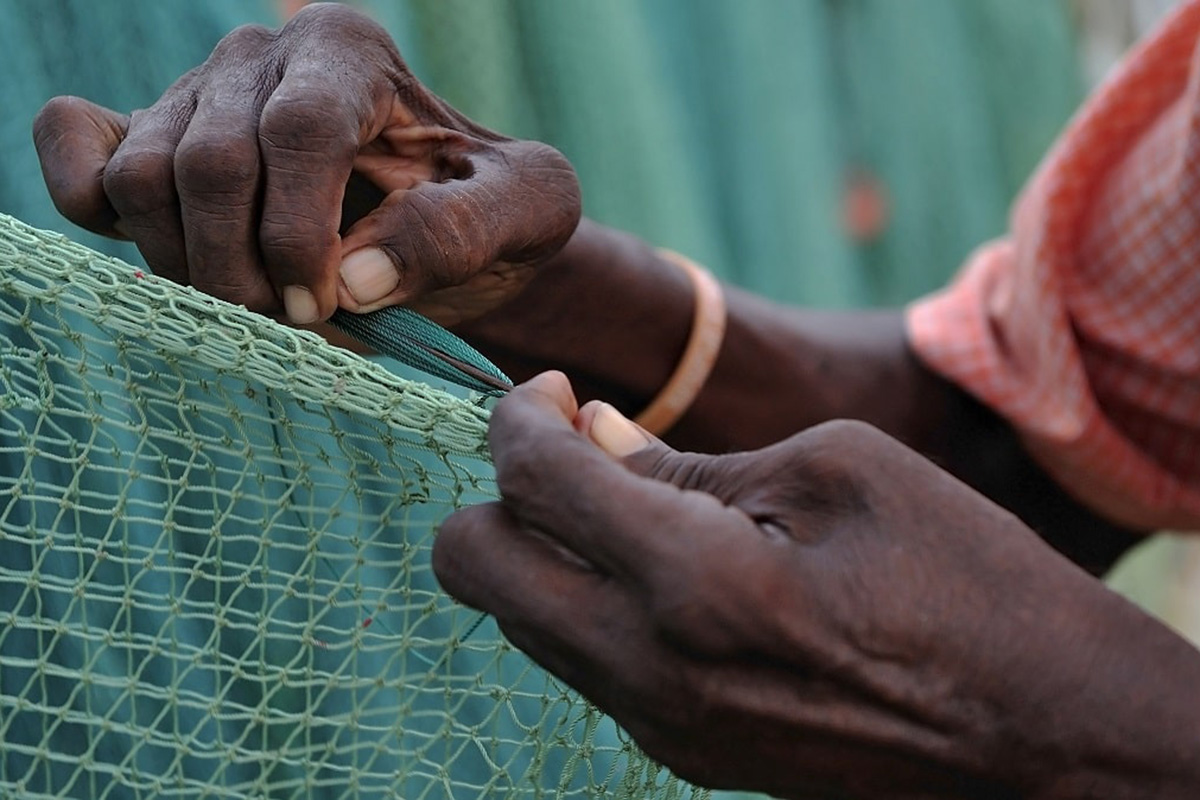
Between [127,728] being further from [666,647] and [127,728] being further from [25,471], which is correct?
[666,647]

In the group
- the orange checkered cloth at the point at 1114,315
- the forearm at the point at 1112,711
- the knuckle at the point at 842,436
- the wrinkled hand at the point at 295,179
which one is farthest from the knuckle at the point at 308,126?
the orange checkered cloth at the point at 1114,315

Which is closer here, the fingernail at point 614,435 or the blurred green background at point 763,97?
the fingernail at point 614,435

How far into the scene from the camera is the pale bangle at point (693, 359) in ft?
2.94

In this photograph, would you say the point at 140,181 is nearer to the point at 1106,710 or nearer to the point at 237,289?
the point at 237,289

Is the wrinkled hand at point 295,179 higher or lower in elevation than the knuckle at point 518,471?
higher

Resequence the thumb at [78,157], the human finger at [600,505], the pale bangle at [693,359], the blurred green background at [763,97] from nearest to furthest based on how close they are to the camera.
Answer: the human finger at [600,505], the thumb at [78,157], the blurred green background at [763,97], the pale bangle at [693,359]

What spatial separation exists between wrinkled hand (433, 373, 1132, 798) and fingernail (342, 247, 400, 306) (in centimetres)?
10

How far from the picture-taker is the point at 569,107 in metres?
1.08

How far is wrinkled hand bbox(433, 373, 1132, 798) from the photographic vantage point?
431mm

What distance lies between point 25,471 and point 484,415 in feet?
0.64

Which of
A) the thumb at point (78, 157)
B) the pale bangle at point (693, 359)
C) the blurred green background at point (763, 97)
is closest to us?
the thumb at point (78, 157)

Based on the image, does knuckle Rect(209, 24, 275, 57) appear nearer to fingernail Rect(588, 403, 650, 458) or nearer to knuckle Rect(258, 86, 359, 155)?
knuckle Rect(258, 86, 359, 155)

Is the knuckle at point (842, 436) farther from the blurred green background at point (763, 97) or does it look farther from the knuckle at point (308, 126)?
the blurred green background at point (763, 97)

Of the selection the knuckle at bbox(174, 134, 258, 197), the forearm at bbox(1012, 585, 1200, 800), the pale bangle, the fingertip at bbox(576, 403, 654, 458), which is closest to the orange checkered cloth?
the pale bangle
